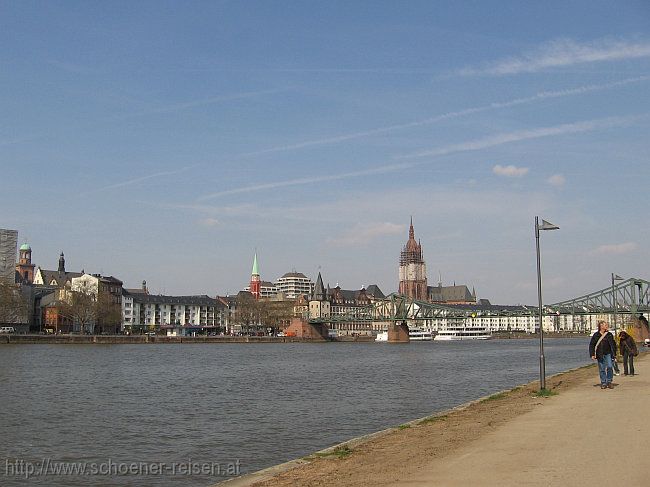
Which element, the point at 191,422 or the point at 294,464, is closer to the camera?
the point at 294,464

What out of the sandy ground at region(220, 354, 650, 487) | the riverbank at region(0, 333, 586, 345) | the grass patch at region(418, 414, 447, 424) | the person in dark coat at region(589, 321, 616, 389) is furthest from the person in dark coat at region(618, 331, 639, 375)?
the riverbank at region(0, 333, 586, 345)

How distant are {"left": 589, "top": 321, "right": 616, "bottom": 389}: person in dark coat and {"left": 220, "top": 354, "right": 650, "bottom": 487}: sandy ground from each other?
3.45 m

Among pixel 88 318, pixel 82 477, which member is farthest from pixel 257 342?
pixel 82 477

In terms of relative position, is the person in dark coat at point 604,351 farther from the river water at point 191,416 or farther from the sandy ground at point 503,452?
the river water at point 191,416

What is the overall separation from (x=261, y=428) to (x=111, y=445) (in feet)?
16.9

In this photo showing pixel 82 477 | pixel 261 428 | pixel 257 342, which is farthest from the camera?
pixel 257 342

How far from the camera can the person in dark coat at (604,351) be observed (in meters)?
24.4

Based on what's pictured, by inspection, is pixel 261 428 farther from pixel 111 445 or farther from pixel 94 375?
pixel 94 375

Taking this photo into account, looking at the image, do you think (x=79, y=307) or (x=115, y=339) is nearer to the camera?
(x=115, y=339)

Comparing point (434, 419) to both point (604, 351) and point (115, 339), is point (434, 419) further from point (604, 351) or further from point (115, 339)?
point (115, 339)

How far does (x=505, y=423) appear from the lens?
1767 centimetres

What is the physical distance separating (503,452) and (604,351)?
41.8 feet

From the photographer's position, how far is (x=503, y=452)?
1332cm

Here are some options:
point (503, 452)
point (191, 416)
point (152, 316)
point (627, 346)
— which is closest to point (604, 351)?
point (627, 346)
